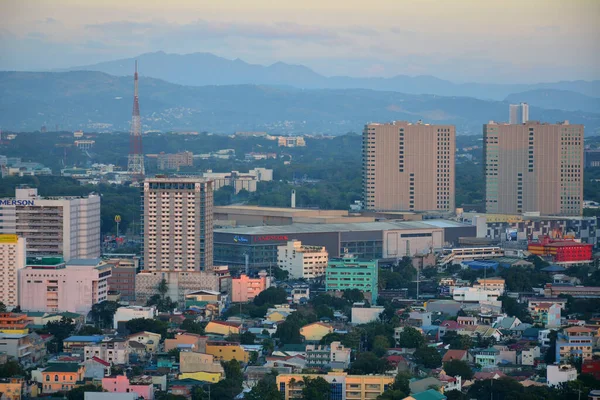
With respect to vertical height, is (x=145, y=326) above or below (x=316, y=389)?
above

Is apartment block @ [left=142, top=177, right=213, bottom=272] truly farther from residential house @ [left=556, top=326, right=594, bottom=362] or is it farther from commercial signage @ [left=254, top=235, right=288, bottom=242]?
residential house @ [left=556, top=326, right=594, bottom=362]

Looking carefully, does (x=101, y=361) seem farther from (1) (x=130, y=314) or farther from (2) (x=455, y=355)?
(2) (x=455, y=355)

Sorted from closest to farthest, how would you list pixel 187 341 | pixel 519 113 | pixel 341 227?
pixel 187 341
pixel 341 227
pixel 519 113

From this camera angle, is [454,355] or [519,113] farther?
[519,113]

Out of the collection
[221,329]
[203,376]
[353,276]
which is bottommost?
[203,376]

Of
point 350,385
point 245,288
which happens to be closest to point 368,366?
point 350,385

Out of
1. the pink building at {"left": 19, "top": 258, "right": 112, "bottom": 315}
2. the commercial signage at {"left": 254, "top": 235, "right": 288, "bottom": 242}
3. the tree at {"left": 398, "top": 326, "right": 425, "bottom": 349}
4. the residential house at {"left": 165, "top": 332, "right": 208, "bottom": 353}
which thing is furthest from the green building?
the residential house at {"left": 165, "top": 332, "right": 208, "bottom": 353}
